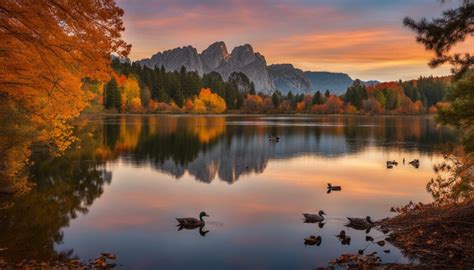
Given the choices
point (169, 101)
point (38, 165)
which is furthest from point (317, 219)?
point (169, 101)

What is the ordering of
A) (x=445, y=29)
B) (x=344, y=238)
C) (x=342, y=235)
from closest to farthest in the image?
(x=445, y=29) → (x=344, y=238) → (x=342, y=235)

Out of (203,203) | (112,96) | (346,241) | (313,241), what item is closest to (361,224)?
(346,241)

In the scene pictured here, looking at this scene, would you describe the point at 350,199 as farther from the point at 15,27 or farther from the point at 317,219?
the point at 15,27

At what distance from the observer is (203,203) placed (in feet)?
102

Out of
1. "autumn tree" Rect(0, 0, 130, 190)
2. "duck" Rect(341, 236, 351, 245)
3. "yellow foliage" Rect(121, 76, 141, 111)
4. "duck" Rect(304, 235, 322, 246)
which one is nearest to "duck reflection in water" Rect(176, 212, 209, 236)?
"duck" Rect(304, 235, 322, 246)

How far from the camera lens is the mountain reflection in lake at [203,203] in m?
20.1

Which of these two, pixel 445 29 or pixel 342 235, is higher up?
pixel 445 29

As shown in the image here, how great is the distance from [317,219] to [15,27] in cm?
1792

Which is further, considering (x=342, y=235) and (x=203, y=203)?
(x=203, y=203)

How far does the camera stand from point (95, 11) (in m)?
15.3

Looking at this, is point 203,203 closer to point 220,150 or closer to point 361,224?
point 361,224

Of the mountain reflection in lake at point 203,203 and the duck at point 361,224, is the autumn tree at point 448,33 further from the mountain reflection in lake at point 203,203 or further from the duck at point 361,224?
the duck at point 361,224

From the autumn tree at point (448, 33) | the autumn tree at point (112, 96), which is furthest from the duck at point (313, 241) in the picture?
the autumn tree at point (112, 96)

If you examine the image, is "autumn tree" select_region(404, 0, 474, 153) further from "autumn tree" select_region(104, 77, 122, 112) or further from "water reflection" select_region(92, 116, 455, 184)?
"autumn tree" select_region(104, 77, 122, 112)
